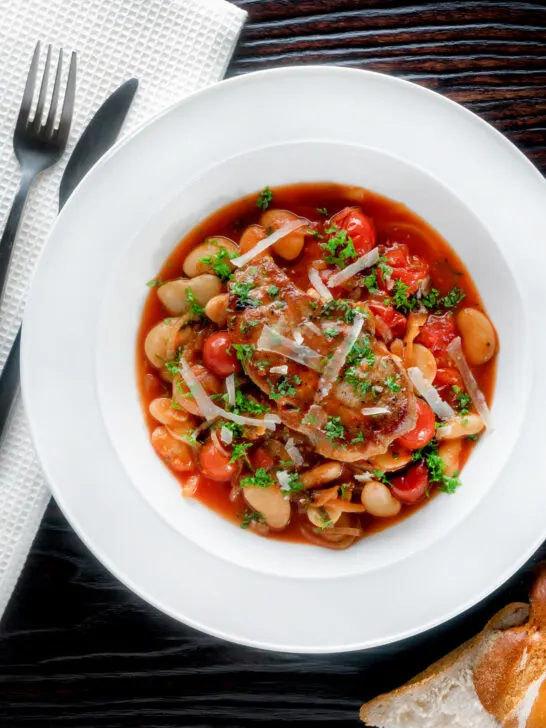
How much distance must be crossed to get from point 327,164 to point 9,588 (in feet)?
8.06

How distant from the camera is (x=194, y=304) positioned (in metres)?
3.19

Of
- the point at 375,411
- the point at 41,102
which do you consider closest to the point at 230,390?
the point at 375,411

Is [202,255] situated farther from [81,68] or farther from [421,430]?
[421,430]

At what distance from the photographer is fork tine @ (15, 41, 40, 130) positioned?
313 centimetres

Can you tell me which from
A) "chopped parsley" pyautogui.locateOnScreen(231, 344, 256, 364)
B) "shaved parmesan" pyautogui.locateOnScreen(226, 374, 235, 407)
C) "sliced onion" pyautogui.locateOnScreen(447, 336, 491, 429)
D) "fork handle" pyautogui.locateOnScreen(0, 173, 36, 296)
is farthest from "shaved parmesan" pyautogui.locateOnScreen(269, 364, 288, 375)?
"fork handle" pyautogui.locateOnScreen(0, 173, 36, 296)

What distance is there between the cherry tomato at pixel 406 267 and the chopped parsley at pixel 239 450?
944 mm

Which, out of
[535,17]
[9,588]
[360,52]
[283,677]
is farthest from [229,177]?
[283,677]

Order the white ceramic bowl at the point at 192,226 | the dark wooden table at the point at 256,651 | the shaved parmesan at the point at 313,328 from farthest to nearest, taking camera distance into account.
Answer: the dark wooden table at the point at 256,651
the shaved parmesan at the point at 313,328
the white ceramic bowl at the point at 192,226

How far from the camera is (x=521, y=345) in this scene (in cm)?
305

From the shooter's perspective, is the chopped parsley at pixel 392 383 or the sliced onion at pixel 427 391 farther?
the sliced onion at pixel 427 391

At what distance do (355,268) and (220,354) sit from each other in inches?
27.7

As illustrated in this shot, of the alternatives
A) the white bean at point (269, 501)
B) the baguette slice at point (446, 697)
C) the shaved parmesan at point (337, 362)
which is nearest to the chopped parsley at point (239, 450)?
the white bean at point (269, 501)

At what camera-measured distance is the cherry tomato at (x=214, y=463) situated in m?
3.18

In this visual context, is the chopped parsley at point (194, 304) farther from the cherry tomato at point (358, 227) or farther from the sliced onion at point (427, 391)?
the sliced onion at point (427, 391)
